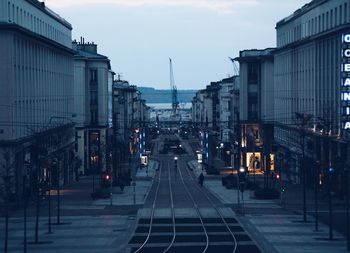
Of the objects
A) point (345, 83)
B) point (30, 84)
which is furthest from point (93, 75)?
point (345, 83)

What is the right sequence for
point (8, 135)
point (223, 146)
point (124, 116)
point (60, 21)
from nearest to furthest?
point (8, 135) → point (60, 21) → point (223, 146) → point (124, 116)

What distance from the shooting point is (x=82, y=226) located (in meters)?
50.4

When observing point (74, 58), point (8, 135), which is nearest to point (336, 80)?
point (8, 135)

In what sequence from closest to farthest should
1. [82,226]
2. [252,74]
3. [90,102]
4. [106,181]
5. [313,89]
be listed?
[82,226] < [106,181] < [313,89] < [90,102] < [252,74]

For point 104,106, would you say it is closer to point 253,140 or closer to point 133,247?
point 253,140

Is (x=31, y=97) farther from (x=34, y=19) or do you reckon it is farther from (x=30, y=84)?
(x=34, y=19)

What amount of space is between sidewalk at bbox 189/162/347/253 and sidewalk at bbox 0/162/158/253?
608 centimetres

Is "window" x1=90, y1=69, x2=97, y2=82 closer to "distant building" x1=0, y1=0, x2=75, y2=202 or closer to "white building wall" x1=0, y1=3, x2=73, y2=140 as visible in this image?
"white building wall" x1=0, y1=3, x2=73, y2=140

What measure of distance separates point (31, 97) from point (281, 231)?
27.5 meters

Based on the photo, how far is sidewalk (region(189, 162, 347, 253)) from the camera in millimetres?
41438

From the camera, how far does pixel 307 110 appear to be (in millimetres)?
79250

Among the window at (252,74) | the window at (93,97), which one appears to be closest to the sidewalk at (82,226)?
the window at (93,97)

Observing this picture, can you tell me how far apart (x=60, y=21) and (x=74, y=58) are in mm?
9105

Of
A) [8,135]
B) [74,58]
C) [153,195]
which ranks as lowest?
[153,195]
